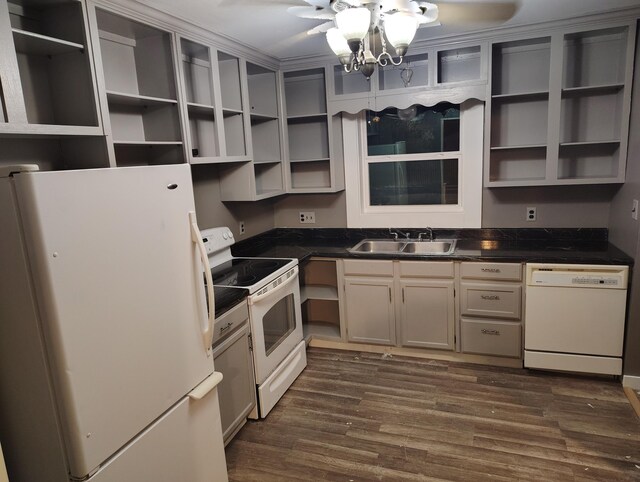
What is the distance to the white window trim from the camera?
352 centimetres

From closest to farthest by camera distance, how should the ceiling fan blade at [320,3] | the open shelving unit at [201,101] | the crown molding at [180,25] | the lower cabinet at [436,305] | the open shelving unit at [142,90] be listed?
the crown molding at [180,25]
the ceiling fan blade at [320,3]
the open shelving unit at [142,90]
the open shelving unit at [201,101]
the lower cabinet at [436,305]

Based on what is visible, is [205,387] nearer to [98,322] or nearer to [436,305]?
[98,322]

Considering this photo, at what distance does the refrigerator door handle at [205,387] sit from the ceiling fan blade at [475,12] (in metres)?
2.27

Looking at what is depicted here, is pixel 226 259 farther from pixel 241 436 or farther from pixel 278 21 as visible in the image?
pixel 278 21

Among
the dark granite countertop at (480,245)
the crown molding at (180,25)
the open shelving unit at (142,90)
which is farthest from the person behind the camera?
the dark granite countertop at (480,245)

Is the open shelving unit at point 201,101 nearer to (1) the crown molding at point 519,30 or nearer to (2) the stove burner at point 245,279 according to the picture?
(2) the stove burner at point 245,279

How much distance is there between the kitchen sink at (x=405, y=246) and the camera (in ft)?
12.0

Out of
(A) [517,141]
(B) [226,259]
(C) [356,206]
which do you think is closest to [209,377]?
(B) [226,259]

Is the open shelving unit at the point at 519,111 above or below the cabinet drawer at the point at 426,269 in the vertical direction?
above

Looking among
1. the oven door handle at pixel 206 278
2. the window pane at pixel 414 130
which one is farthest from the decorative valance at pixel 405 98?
the oven door handle at pixel 206 278

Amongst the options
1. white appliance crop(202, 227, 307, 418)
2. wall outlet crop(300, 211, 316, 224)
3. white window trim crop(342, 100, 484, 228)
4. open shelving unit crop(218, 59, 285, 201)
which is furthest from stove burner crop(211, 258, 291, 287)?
white window trim crop(342, 100, 484, 228)

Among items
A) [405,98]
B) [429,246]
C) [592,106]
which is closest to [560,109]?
[592,106]

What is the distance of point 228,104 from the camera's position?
3.16 metres

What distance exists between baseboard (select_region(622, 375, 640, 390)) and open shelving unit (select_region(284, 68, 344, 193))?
246 centimetres
